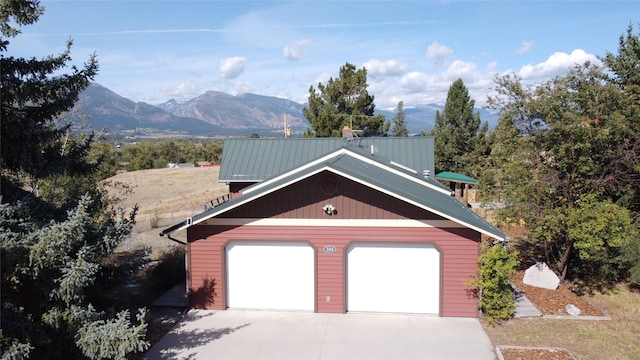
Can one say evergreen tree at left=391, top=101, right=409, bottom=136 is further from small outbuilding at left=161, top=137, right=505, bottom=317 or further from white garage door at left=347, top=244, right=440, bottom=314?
white garage door at left=347, top=244, right=440, bottom=314

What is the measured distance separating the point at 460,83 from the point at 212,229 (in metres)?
26.8

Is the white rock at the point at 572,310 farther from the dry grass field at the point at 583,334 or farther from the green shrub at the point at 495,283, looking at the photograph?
the green shrub at the point at 495,283

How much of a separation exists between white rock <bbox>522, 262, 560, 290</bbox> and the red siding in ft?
12.4

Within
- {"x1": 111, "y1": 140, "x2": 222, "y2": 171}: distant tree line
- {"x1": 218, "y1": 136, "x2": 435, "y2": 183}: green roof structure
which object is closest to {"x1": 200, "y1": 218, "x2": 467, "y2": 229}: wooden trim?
{"x1": 218, "y1": 136, "x2": 435, "y2": 183}: green roof structure

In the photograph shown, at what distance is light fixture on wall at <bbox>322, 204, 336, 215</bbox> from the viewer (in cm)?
1293

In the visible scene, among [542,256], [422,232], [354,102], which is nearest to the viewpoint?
[422,232]

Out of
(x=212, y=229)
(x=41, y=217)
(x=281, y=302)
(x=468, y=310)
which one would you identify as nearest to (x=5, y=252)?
(x=41, y=217)

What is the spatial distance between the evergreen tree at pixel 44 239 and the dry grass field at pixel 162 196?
11560 mm

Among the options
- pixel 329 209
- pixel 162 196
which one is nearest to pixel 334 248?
pixel 329 209

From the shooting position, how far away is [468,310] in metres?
12.9

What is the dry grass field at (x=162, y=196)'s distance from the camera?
88.3ft

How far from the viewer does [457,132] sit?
3466 centimetres

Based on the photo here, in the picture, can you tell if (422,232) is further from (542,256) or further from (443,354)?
(542,256)

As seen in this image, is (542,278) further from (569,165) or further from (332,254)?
(332,254)
